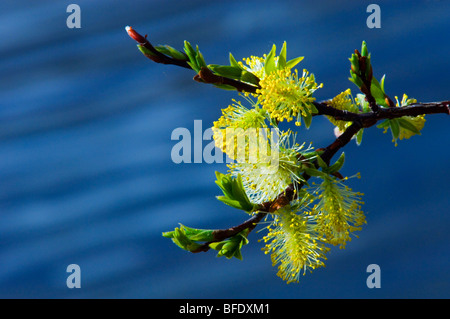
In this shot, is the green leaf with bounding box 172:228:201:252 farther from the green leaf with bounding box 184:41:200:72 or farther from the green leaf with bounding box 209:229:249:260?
the green leaf with bounding box 184:41:200:72

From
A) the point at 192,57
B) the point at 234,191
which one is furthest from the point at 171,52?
the point at 234,191

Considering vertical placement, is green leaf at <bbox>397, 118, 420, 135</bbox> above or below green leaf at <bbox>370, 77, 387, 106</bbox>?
below

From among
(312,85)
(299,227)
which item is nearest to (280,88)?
(312,85)

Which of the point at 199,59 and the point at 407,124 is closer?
the point at 199,59

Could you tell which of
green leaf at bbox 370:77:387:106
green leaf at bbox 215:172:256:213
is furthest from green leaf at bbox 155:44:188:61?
green leaf at bbox 370:77:387:106

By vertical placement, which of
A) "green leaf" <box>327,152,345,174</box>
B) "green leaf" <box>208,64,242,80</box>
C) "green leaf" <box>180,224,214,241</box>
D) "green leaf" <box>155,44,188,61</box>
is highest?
"green leaf" <box>155,44,188,61</box>

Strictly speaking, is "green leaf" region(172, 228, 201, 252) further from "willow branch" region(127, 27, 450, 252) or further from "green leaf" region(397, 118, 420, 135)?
"green leaf" region(397, 118, 420, 135)

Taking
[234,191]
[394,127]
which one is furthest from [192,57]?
[394,127]

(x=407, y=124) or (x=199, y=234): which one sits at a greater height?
(x=407, y=124)

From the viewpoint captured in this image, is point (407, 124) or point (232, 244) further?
point (407, 124)

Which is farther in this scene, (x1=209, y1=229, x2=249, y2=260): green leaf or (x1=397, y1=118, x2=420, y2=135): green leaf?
(x1=397, y1=118, x2=420, y2=135): green leaf

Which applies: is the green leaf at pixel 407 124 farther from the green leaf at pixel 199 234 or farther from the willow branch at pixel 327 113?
the green leaf at pixel 199 234

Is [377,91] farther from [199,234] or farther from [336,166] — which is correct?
[199,234]

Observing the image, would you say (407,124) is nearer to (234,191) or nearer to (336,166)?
(336,166)
